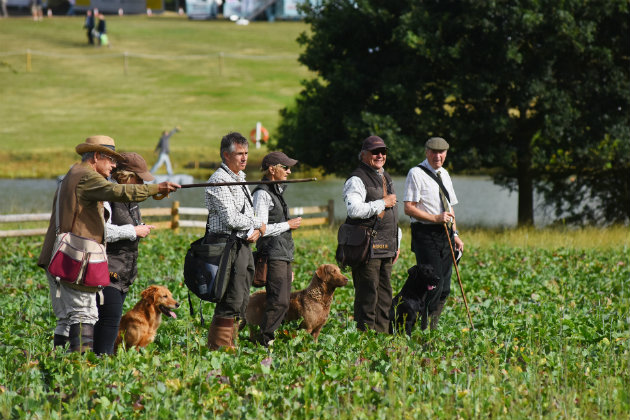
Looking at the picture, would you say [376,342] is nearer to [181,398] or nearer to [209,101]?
[181,398]

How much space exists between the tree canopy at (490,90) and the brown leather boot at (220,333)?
1425 cm

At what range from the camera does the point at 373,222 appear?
7496 mm

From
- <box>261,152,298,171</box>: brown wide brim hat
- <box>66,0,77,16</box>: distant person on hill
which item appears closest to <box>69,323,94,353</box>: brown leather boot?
<box>261,152,298,171</box>: brown wide brim hat

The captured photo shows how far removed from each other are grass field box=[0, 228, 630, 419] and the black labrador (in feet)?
1.11

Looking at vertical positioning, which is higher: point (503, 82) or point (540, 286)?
point (503, 82)

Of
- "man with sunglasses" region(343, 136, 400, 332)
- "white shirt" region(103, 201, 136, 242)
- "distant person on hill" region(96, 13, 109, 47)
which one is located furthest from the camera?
"distant person on hill" region(96, 13, 109, 47)

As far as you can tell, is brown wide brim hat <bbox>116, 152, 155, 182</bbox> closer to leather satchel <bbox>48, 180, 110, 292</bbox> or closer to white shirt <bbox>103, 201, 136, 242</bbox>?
white shirt <bbox>103, 201, 136, 242</bbox>

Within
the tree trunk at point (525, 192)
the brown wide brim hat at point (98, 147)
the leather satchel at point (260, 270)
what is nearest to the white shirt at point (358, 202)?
the leather satchel at point (260, 270)

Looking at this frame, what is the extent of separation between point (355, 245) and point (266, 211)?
979 mm

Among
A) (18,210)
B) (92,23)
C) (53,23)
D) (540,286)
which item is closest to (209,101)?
(92,23)

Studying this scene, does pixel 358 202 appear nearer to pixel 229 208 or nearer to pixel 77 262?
pixel 229 208

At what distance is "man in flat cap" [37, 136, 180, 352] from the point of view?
5.70 m

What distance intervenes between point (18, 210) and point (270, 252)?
17.9 m

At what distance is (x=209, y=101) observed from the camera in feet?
221
